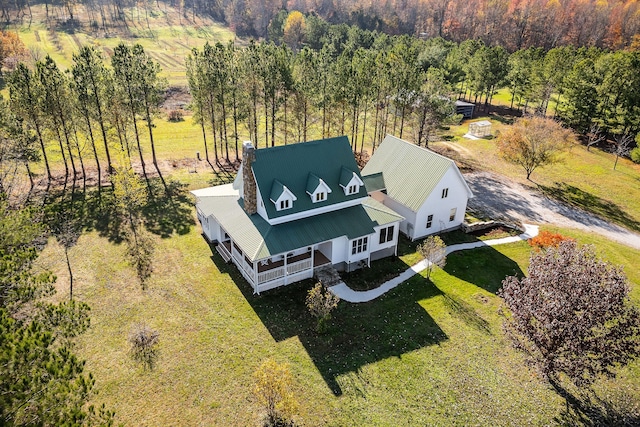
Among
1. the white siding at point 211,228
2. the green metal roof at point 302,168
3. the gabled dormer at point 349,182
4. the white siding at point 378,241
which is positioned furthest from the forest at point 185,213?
the gabled dormer at point 349,182

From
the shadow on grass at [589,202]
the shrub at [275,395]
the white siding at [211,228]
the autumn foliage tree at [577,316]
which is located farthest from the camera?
the shadow on grass at [589,202]

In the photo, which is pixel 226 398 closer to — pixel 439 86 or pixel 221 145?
pixel 221 145

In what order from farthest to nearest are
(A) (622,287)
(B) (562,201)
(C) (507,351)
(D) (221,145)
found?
(D) (221,145) < (B) (562,201) < (C) (507,351) < (A) (622,287)

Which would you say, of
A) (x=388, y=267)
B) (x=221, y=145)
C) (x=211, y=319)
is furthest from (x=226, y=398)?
(x=221, y=145)

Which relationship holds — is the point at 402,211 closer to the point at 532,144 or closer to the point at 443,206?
the point at 443,206

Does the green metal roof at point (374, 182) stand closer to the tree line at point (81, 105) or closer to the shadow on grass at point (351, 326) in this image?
the shadow on grass at point (351, 326)
